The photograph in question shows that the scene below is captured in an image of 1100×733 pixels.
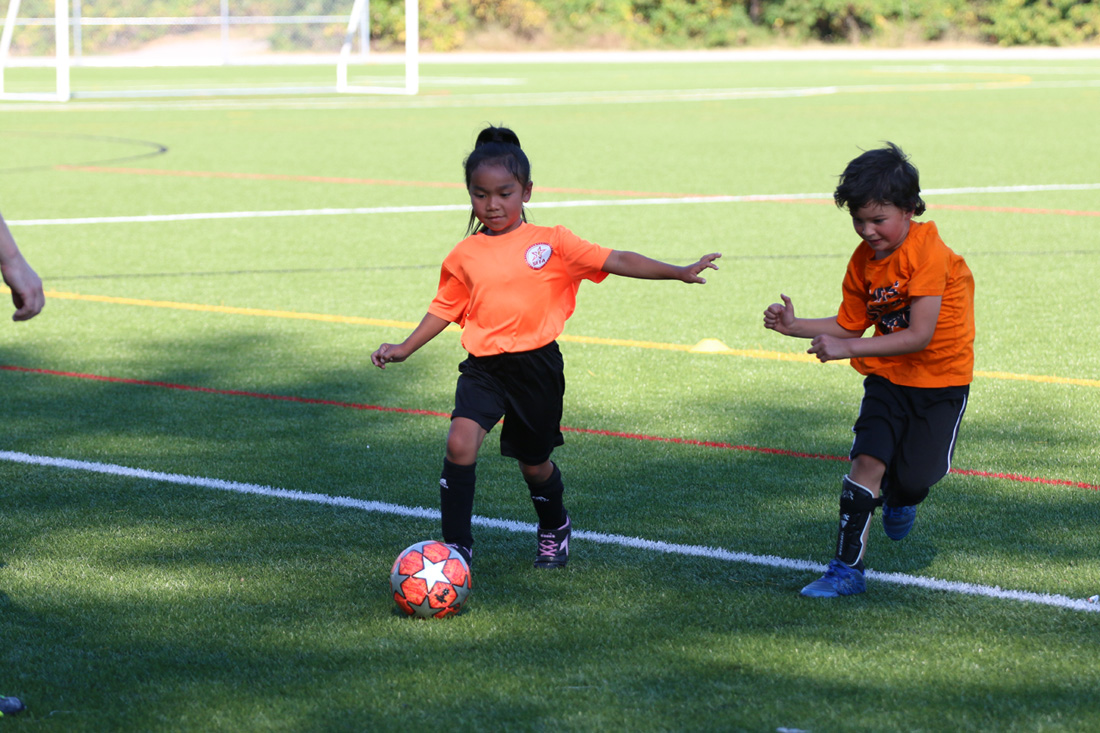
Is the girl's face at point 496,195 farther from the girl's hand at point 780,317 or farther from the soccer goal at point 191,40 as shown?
the soccer goal at point 191,40

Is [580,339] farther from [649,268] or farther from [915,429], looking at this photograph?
[915,429]

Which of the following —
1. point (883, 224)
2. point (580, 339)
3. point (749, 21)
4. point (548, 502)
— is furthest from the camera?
point (749, 21)

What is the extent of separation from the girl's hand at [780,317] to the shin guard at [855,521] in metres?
0.51

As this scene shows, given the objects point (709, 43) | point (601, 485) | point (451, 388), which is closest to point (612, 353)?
point (451, 388)

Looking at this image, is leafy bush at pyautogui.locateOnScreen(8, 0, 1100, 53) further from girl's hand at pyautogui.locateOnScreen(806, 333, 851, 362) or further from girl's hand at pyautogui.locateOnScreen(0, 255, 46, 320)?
girl's hand at pyautogui.locateOnScreen(0, 255, 46, 320)

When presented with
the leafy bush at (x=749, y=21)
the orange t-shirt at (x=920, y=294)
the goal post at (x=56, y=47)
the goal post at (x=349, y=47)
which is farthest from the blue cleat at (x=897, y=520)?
the leafy bush at (x=749, y=21)

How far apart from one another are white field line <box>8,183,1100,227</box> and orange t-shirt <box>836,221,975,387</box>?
34.0 feet

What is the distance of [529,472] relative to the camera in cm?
479

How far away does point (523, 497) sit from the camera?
18.6ft

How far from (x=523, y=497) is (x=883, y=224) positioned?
1.90m

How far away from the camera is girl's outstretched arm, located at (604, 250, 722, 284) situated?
4.47 metres

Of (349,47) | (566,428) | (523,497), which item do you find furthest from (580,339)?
(349,47)

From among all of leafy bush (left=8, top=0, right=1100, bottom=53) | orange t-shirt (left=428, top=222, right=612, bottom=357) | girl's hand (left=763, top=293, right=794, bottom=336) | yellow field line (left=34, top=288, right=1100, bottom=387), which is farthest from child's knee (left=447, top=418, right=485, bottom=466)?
leafy bush (left=8, top=0, right=1100, bottom=53)

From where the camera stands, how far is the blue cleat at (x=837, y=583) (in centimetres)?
449
